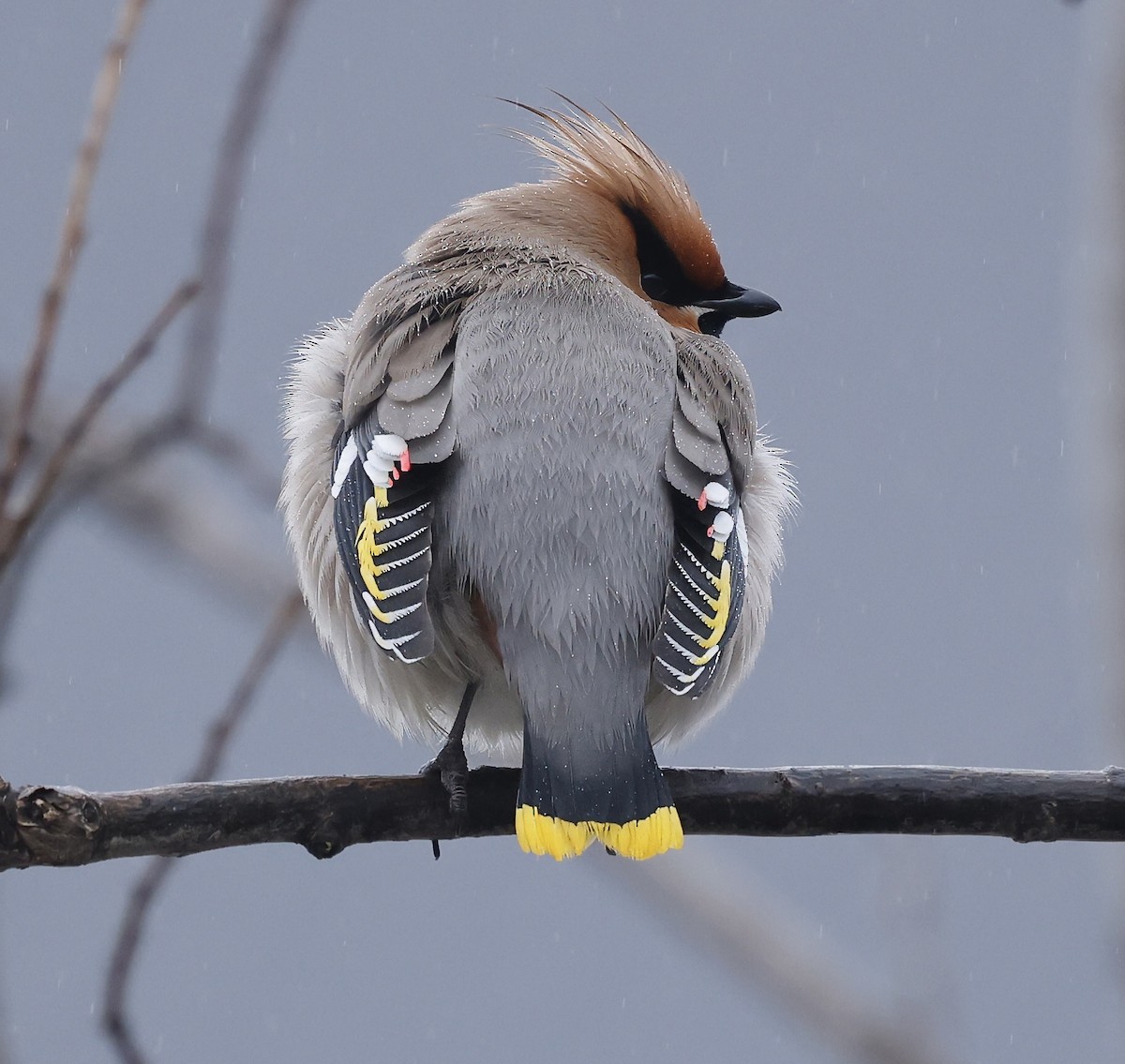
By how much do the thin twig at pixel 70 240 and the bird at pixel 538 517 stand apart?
107 centimetres

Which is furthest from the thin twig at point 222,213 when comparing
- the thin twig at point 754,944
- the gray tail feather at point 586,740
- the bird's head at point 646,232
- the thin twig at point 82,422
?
the thin twig at point 754,944

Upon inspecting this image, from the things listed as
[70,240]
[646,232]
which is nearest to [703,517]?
[646,232]

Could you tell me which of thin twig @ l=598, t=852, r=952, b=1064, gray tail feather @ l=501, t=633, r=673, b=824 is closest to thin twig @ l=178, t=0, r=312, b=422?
gray tail feather @ l=501, t=633, r=673, b=824

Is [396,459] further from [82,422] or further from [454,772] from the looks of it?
[82,422]

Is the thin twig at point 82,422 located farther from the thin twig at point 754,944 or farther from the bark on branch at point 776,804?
the thin twig at point 754,944

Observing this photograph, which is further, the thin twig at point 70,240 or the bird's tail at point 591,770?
the bird's tail at point 591,770

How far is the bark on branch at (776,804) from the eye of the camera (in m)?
2.74

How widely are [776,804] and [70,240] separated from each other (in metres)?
1.61

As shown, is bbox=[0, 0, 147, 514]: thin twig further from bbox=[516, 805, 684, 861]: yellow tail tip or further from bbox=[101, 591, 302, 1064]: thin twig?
bbox=[516, 805, 684, 861]: yellow tail tip

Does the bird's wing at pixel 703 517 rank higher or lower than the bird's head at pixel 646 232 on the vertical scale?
lower

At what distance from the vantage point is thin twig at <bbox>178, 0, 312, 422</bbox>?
235cm

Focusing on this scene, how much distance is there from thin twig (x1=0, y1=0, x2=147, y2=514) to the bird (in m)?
1.07

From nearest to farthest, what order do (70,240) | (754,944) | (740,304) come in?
(70,240) < (740,304) < (754,944)

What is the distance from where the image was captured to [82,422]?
208 centimetres
